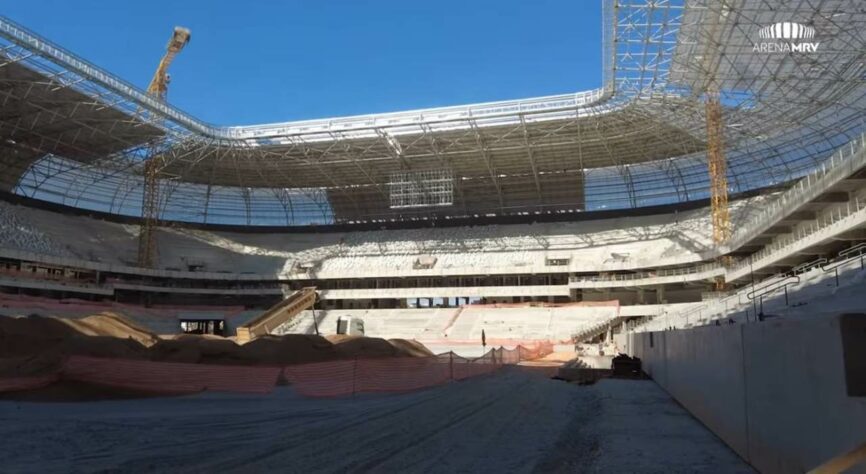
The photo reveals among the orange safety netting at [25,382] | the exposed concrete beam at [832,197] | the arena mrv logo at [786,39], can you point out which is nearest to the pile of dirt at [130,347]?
the orange safety netting at [25,382]

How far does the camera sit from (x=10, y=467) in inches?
310

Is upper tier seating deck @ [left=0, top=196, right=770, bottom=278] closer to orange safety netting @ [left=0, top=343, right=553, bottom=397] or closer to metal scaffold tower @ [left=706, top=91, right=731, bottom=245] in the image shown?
metal scaffold tower @ [left=706, top=91, right=731, bottom=245]

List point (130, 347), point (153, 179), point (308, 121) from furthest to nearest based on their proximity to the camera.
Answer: point (153, 179) < point (308, 121) < point (130, 347)

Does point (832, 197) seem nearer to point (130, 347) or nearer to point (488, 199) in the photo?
point (130, 347)

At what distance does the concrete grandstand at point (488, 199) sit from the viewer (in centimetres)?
3772

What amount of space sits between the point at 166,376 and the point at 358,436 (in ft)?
30.9

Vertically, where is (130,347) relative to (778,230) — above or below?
below

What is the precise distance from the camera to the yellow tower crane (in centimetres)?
6738

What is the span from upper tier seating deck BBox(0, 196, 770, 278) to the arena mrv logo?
2601cm

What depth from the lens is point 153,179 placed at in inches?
2704

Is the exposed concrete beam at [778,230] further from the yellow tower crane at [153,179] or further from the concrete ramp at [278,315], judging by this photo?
the yellow tower crane at [153,179]

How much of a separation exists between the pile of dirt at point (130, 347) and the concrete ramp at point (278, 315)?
20084 mm

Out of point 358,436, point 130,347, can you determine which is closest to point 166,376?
point 130,347

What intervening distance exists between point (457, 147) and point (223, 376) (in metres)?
45.5
